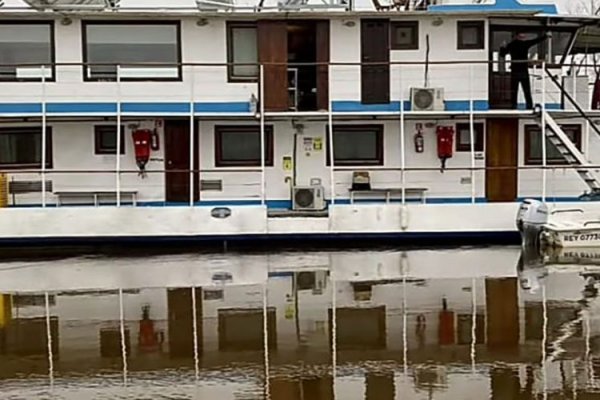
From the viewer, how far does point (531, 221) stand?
15734mm

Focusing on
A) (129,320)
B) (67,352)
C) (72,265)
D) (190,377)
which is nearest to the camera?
(190,377)

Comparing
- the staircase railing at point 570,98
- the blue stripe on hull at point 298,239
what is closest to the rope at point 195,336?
the blue stripe on hull at point 298,239

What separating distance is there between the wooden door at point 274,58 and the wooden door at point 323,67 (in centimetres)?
71

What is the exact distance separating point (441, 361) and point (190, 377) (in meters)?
2.18

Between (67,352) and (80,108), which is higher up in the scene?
(80,108)

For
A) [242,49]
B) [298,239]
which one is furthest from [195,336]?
[242,49]

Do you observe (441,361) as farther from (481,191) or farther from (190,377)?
(481,191)

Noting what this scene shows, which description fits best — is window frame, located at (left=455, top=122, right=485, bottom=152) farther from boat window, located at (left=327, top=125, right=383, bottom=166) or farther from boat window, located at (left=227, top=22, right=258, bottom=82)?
boat window, located at (left=227, top=22, right=258, bottom=82)

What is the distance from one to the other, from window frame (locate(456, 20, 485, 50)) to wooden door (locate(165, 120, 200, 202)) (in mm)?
5671

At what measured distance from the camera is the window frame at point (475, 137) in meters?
17.9

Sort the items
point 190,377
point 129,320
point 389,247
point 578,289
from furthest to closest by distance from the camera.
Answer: point 389,247 < point 578,289 < point 129,320 < point 190,377

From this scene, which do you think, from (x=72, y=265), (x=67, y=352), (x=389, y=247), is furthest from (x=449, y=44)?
(x=67, y=352)

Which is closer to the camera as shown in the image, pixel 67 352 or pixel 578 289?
pixel 67 352

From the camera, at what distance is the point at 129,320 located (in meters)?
9.66
